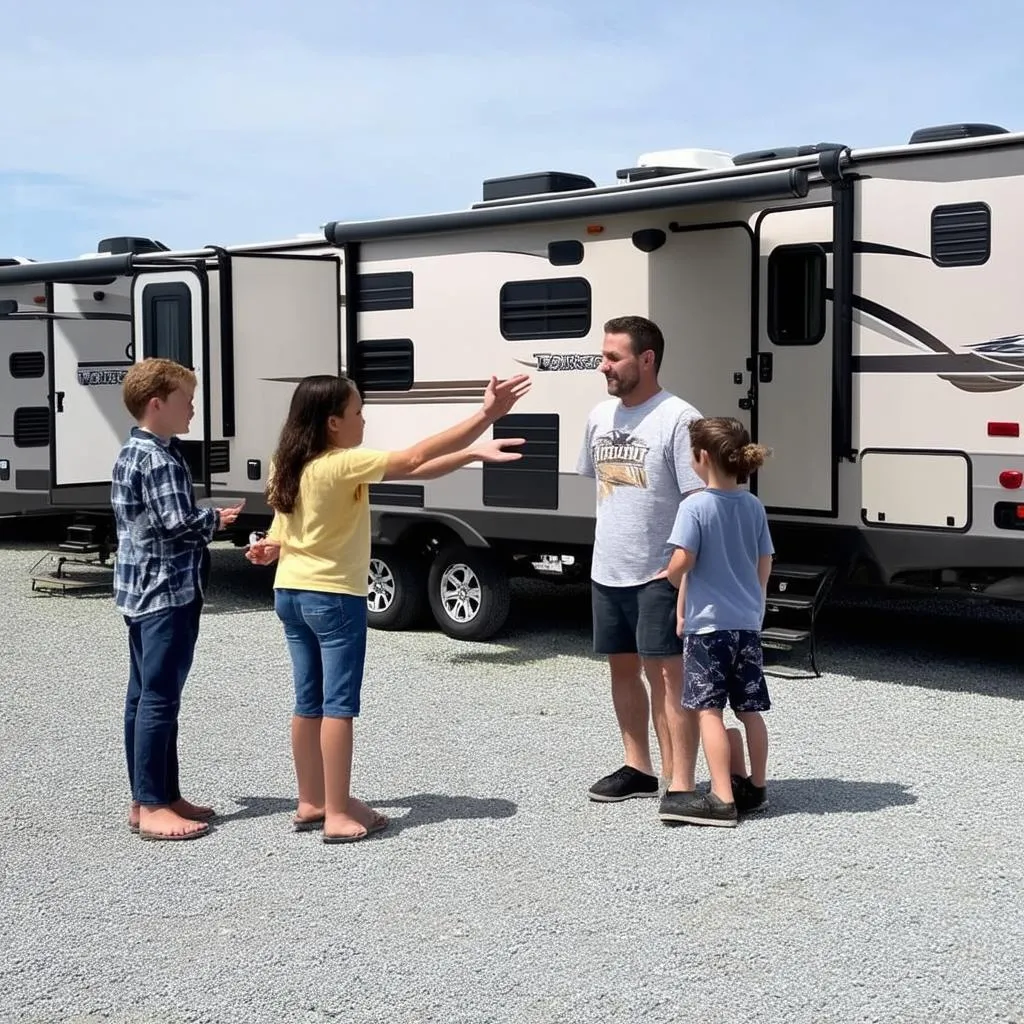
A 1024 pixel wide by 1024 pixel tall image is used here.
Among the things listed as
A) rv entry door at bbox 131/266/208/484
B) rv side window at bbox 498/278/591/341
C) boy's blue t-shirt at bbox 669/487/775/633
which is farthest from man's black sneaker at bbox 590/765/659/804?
rv entry door at bbox 131/266/208/484

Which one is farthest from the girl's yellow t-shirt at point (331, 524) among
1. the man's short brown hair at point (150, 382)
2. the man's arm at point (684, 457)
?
the man's arm at point (684, 457)

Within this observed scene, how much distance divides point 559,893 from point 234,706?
3.31 metres

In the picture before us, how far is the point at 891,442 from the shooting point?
8.09 m

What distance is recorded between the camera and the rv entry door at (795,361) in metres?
8.35

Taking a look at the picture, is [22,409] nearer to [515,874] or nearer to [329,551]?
[329,551]

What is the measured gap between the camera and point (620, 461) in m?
5.63

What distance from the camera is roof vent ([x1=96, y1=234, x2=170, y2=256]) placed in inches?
530

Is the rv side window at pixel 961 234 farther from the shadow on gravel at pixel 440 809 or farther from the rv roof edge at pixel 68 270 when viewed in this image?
the rv roof edge at pixel 68 270

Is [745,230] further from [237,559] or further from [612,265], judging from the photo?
[237,559]

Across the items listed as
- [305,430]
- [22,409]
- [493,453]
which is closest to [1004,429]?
Answer: [493,453]

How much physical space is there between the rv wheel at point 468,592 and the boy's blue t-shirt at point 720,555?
436 centimetres

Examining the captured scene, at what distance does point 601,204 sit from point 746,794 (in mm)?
4310

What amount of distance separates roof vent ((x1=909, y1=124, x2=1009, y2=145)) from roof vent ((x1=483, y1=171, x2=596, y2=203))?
7.11 ft

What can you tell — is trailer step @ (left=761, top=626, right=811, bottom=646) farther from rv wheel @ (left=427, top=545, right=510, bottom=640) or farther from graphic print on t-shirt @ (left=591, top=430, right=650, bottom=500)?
graphic print on t-shirt @ (left=591, top=430, right=650, bottom=500)
